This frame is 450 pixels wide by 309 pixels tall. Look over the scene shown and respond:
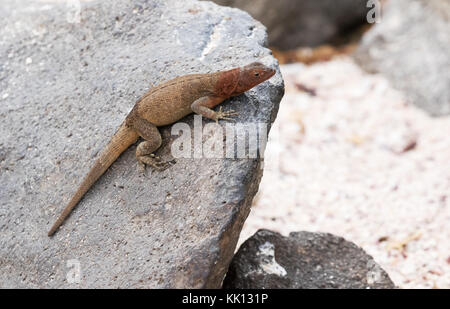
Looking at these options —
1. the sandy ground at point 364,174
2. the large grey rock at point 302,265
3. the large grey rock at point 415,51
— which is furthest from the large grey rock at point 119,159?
the large grey rock at point 415,51

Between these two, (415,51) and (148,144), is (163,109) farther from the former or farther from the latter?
(415,51)

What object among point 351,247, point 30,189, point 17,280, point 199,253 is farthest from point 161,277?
point 351,247

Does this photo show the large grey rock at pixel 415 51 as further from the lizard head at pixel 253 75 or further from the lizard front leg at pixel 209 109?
the lizard front leg at pixel 209 109

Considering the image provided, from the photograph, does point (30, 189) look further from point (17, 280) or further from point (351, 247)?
point (351, 247)

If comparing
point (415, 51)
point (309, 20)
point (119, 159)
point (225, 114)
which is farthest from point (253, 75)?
point (309, 20)

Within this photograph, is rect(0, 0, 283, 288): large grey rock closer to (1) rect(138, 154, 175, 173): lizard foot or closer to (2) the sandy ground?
(1) rect(138, 154, 175, 173): lizard foot

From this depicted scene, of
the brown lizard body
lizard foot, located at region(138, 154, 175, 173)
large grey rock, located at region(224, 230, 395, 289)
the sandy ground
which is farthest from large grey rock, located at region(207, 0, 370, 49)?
lizard foot, located at region(138, 154, 175, 173)
